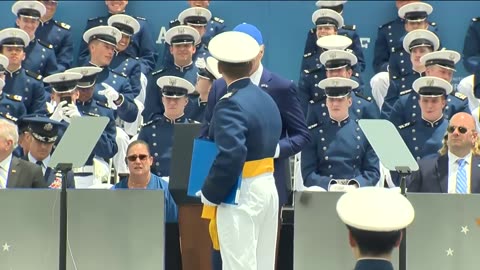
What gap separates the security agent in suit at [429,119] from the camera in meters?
11.5

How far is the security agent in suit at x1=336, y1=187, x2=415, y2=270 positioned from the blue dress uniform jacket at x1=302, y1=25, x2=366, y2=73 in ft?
27.0

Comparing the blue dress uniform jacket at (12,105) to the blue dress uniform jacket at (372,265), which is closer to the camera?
the blue dress uniform jacket at (372,265)

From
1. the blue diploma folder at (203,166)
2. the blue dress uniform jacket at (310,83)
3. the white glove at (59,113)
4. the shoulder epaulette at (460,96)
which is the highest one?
the blue dress uniform jacket at (310,83)

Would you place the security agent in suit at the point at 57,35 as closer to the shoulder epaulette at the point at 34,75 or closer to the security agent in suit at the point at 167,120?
the shoulder epaulette at the point at 34,75

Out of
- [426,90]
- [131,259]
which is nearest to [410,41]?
[426,90]

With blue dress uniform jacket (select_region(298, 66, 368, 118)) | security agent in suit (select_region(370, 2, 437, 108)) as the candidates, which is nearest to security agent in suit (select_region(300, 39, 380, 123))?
blue dress uniform jacket (select_region(298, 66, 368, 118))

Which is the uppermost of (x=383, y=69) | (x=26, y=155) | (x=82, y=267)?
(x=383, y=69)

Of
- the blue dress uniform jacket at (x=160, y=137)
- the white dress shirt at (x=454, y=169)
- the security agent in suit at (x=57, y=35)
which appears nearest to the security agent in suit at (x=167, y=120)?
the blue dress uniform jacket at (x=160, y=137)

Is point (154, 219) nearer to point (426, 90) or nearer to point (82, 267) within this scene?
point (82, 267)

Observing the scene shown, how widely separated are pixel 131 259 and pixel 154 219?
33 centimetres

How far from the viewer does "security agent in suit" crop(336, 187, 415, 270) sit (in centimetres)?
511

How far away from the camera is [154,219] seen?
8.82m

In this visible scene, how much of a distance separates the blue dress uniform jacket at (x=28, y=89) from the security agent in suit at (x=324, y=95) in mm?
2687

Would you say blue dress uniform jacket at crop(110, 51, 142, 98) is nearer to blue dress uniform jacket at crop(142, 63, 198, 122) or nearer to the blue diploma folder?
blue dress uniform jacket at crop(142, 63, 198, 122)
